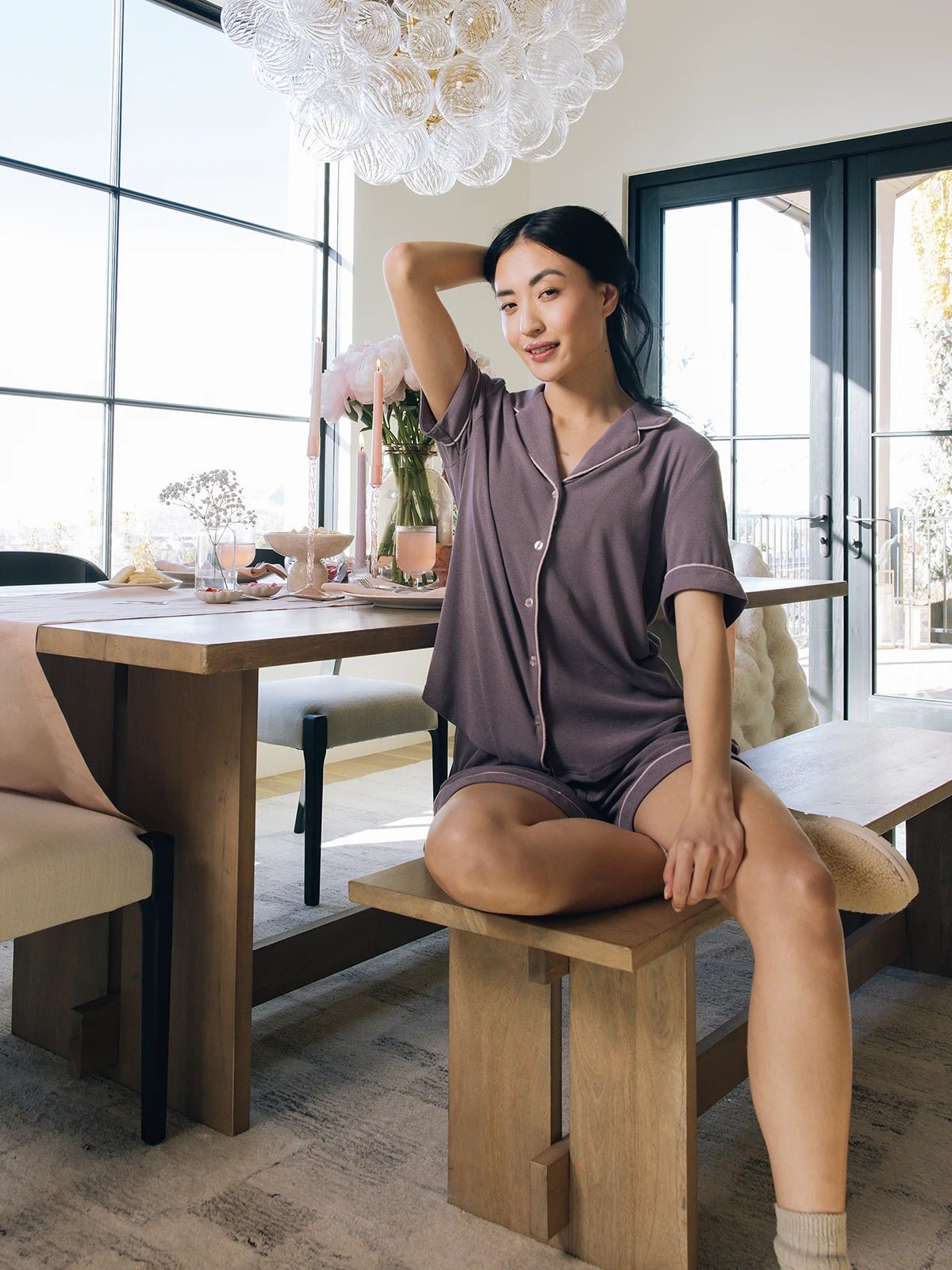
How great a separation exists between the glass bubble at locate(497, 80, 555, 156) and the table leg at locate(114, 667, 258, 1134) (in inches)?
62.2

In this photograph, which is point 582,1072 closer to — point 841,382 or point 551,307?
point 551,307

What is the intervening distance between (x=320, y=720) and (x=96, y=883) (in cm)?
106

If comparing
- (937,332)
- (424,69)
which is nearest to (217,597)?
(424,69)

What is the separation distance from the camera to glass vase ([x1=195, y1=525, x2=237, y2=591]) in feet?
6.64

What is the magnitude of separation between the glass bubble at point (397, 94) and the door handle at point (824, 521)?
2445mm

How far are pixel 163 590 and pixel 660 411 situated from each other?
1126 millimetres

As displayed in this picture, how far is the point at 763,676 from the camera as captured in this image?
2.92 m

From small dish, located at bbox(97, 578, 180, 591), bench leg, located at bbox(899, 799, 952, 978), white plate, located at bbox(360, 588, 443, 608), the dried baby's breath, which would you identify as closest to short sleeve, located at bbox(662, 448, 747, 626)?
white plate, located at bbox(360, 588, 443, 608)

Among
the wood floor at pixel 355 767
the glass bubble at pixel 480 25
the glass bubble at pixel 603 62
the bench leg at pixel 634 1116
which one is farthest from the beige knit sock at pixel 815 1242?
the wood floor at pixel 355 767

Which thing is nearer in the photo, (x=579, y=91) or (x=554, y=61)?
(x=554, y=61)

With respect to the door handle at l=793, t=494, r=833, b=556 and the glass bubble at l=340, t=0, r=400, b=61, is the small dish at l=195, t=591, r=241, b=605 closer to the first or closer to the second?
the glass bubble at l=340, t=0, r=400, b=61

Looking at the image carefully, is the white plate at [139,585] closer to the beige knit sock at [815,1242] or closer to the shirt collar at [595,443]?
the shirt collar at [595,443]

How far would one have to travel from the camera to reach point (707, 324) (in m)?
4.64

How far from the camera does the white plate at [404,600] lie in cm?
185
